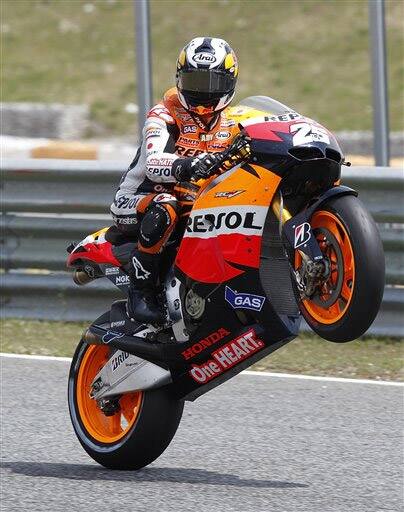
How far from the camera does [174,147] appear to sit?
5648mm

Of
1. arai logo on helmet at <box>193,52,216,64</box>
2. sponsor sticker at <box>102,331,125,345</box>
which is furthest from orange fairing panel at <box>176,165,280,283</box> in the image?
sponsor sticker at <box>102,331,125,345</box>

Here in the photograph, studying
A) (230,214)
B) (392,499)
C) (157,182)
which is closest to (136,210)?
(157,182)

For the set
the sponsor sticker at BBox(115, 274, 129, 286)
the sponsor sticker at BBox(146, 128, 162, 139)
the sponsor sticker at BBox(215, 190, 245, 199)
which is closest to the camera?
the sponsor sticker at BBox(215, 190, 245, 199)

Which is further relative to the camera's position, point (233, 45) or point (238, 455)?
point (233, 45)

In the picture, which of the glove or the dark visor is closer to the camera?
the glove

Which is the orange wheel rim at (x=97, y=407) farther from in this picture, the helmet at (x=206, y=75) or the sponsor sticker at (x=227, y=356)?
the helmet at (x=206, y=75)

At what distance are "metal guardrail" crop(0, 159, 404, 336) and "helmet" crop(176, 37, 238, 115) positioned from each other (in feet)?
12.3

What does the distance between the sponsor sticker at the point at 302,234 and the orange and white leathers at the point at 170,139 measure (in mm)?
715

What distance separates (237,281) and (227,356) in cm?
38

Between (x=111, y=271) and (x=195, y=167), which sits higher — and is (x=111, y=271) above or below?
below

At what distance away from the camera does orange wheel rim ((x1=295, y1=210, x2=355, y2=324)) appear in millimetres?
4957

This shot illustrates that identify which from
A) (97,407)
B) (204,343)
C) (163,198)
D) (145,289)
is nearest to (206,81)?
(163,198)

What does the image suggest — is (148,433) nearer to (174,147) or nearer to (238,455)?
(238,455)

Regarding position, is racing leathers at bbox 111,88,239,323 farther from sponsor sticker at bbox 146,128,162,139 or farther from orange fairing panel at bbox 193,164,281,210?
orange fairing panel at bbox 193,164,281,210
